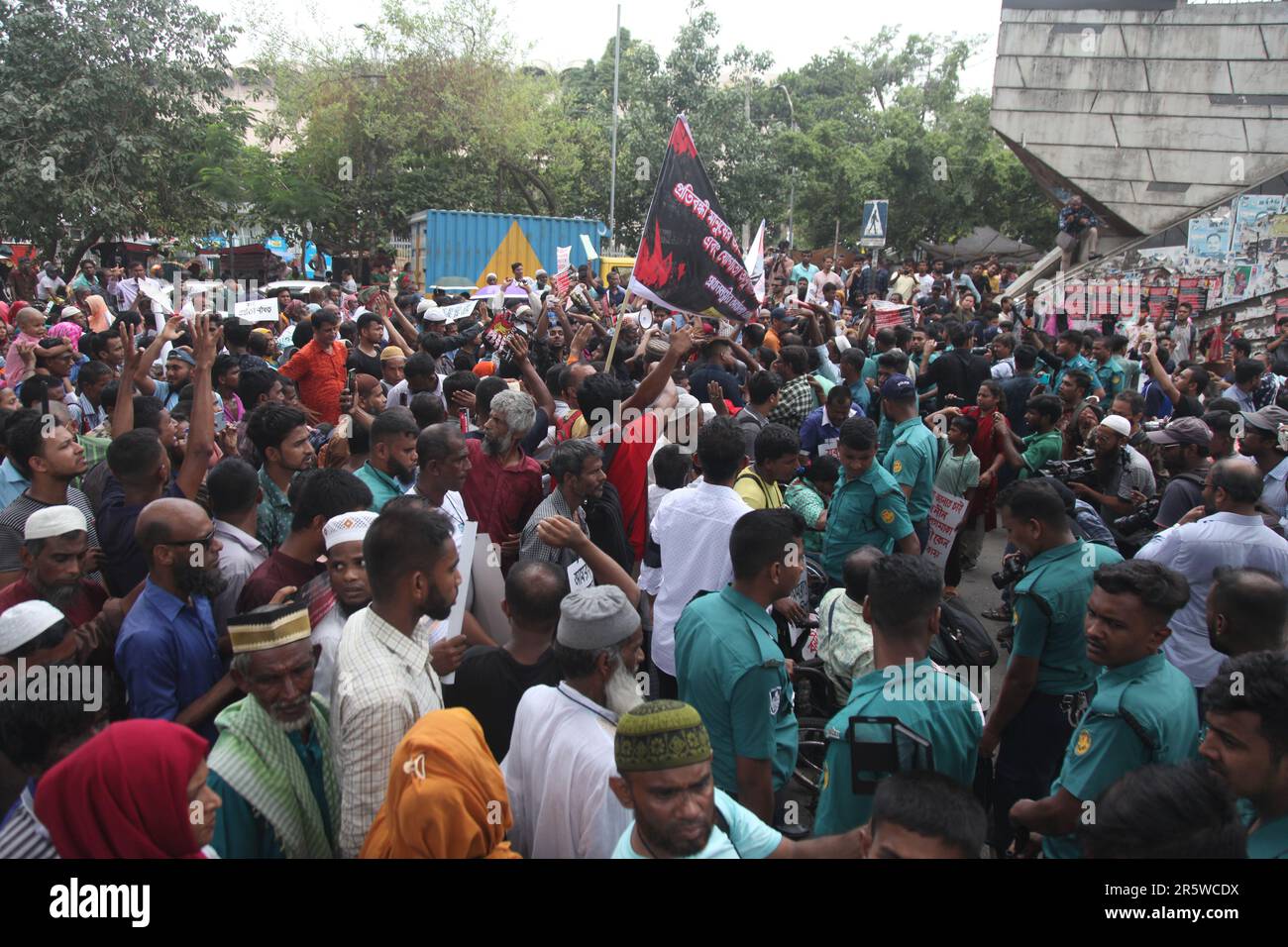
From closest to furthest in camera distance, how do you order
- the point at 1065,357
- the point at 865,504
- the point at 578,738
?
1. the point at 578,738
2. the point at 865,504
3. the point at 1065,357

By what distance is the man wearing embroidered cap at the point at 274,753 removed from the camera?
2.55 m

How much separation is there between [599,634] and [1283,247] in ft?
64.0

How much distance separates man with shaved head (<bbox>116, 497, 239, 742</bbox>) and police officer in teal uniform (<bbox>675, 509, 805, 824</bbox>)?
1544 millimetres

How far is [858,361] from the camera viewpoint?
827 centimetres

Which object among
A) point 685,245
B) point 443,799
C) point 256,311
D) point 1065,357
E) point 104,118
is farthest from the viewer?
point 104,118

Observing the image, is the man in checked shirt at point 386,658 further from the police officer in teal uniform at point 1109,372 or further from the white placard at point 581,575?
the police officer in teal uniform at point 1109,372

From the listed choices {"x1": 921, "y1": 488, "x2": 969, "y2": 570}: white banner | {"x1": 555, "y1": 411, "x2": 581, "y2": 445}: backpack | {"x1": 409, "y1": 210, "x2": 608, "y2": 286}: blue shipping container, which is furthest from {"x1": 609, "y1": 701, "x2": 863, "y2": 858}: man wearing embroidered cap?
{"x1": 409, "y1": 210, "x2": 608, "y2": 286}: blue shipping container

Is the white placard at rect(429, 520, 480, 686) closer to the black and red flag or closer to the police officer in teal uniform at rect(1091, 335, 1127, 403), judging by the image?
the black and red flag

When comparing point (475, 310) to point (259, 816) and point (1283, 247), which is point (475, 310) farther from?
point (1283, 247)

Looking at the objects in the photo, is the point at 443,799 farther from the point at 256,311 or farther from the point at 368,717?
the point at 256,311

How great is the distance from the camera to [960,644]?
13.6ft

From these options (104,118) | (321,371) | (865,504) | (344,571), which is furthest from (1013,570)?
(104,118)

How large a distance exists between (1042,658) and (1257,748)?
1.41m
